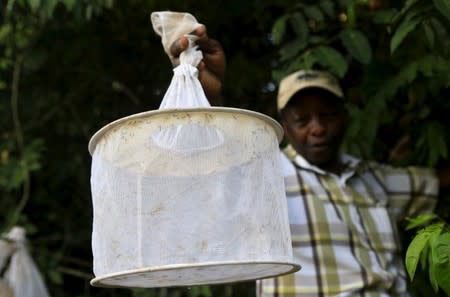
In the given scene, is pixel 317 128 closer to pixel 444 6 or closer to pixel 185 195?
pixel 444 6

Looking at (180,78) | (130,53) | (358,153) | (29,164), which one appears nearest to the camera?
(180,78)

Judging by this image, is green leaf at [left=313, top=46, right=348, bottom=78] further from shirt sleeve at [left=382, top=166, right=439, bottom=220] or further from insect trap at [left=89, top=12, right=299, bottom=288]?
insect trap at [left=89, top=12, right=299, bottom=288]

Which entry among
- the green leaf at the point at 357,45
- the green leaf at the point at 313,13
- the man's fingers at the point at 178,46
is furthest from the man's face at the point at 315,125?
the man's fingers at the point at 178,46

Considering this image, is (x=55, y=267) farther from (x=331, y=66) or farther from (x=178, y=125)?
(x=178, y=125)

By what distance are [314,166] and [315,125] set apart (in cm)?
12

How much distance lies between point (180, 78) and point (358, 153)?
1.20m

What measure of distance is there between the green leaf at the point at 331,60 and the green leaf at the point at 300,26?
60 millimetres

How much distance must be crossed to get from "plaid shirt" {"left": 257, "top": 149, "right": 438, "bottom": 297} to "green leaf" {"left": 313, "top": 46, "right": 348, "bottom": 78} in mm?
261

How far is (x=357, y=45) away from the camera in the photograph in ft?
8.74

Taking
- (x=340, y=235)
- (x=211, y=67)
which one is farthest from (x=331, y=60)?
(x=211, y=67)

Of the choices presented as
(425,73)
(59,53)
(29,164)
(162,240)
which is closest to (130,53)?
(59,53)

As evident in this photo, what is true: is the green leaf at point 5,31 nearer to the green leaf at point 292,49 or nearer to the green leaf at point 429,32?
the green leaf at point 292,49

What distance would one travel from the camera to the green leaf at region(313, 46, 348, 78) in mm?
2576

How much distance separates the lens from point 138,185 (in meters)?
1.59
